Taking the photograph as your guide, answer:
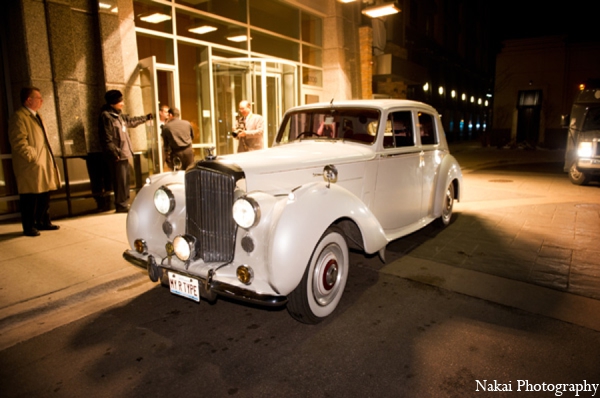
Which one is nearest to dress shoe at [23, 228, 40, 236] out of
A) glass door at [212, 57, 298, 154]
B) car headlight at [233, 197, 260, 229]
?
car headlight at [233, 197, 260, 229]

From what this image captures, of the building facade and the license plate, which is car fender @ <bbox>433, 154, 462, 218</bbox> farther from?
the building facade

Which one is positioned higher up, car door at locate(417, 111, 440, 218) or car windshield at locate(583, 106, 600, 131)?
car windshield at locate(583, 106, 600, 131)

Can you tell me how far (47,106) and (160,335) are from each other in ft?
16.9

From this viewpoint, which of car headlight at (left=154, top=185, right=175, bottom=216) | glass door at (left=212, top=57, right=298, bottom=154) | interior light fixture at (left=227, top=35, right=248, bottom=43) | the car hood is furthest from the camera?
interior light fixture at (left=227, top=35, right=248, bottom=43)

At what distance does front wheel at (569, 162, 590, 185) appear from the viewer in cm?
1023

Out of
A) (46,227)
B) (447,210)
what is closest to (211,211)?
(46,227)

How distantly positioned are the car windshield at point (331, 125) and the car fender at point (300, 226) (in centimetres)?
133

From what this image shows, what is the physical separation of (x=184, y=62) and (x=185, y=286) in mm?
Result: 10229

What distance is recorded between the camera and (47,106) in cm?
634

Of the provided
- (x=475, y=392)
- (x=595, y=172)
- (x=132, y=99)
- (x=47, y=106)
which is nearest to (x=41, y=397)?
(x=475, y=392)

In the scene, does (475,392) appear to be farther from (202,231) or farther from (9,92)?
(9,92)

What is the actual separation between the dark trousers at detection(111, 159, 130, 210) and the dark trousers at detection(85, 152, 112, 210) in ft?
1.06

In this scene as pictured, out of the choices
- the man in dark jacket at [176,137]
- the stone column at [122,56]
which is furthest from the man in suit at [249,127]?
the stone column at [122,56]

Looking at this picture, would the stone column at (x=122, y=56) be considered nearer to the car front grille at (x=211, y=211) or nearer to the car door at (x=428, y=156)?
the car front grille at (x=211, y=211)
